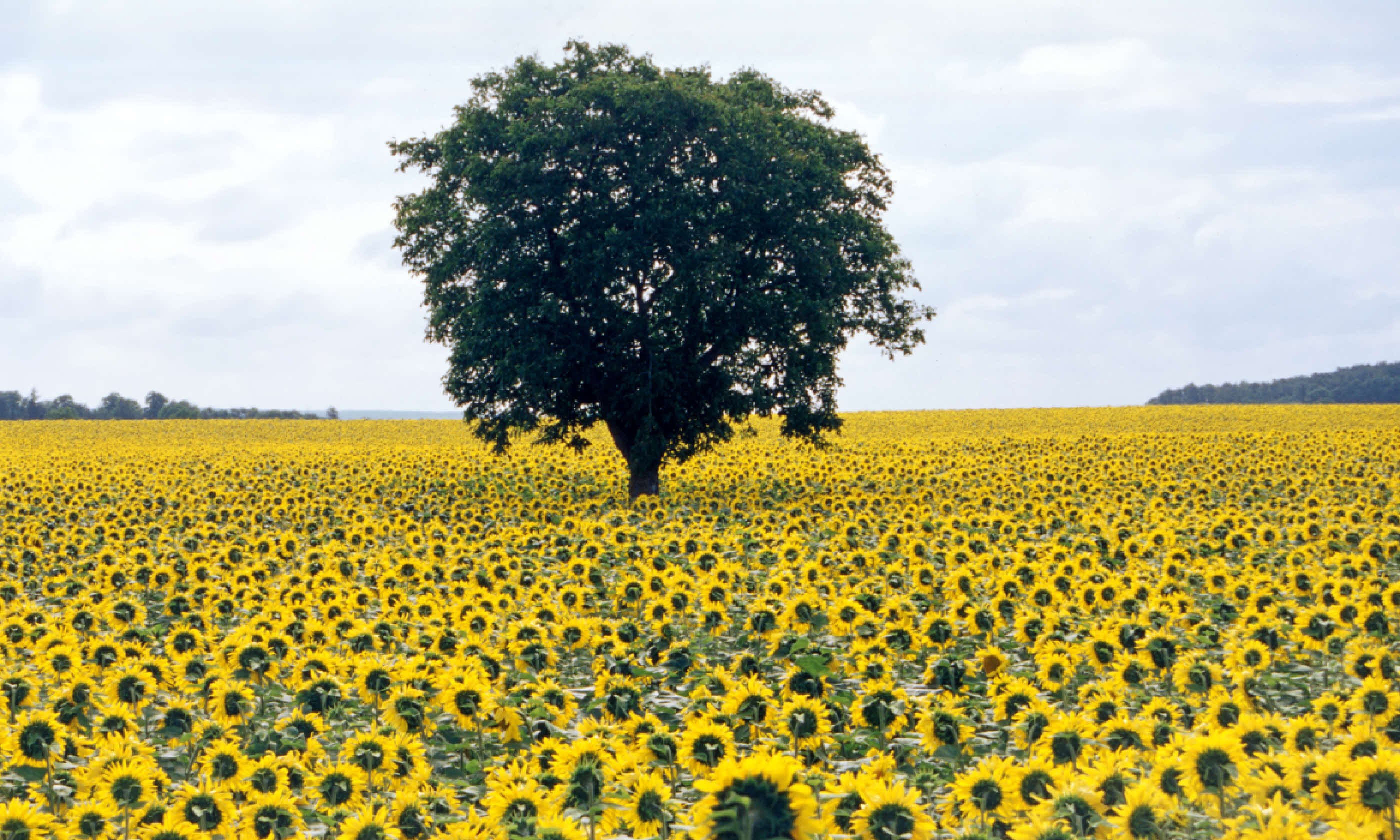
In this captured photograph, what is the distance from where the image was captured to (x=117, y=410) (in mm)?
123312

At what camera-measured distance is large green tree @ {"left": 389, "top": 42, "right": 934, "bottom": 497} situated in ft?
81.5

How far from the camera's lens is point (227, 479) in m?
30.0

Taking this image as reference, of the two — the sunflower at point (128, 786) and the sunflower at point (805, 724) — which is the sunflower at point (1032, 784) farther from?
the sunflower at point (128, 786)

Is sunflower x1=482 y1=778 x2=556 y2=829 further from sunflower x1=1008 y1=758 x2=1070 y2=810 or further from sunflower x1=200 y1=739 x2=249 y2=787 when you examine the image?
sunflower x1=1008 y1=758 x2=1070 y2=810

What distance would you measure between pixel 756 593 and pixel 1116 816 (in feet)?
28.0

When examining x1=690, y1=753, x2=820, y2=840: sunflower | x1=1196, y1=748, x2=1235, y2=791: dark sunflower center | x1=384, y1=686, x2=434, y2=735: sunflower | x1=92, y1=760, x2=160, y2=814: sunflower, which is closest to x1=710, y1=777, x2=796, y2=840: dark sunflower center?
x1=690, y1=753, x2=820, y2=840: sunflower

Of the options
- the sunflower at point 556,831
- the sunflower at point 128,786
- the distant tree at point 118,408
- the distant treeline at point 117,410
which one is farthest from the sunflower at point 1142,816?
the distant tree at point 118,408

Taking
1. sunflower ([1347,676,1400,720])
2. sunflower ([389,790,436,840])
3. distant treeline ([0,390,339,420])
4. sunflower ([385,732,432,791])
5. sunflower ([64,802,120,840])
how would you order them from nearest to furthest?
sunflower ([64,802,120,840]), sunflower ([389,790,436,840]), sunflower ([385,732,432,791]), sunflower ([1347,676,1400,720]), distant treeline ([0,390,339,420])

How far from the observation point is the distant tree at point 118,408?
121m

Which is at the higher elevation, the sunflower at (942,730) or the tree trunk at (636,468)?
the tree trunk at (636,468)

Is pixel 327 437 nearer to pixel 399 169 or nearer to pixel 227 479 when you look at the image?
pixel 227 479

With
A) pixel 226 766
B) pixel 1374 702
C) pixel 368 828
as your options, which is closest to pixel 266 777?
pixel 226 766

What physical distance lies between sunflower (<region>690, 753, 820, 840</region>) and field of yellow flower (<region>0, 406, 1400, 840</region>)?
1 cm

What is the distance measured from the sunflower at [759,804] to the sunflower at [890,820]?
760mm
